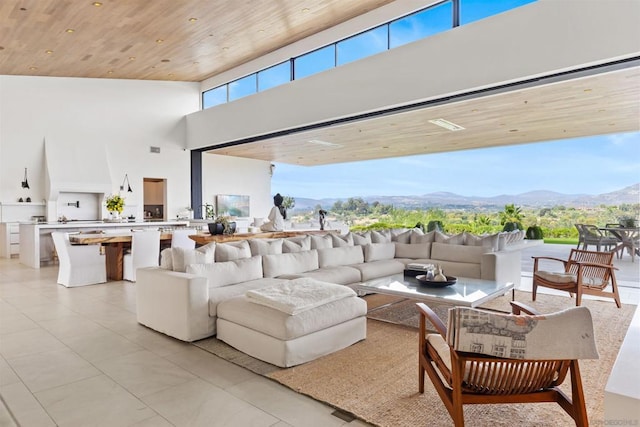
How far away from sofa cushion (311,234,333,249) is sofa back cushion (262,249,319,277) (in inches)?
8.6

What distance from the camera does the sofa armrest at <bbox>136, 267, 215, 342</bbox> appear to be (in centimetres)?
358

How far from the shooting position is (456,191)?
15086 millimetres

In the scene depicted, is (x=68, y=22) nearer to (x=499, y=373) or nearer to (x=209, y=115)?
(x=209, y=115)

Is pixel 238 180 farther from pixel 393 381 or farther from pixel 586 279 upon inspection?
pixel 393 381

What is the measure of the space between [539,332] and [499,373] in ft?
0.98

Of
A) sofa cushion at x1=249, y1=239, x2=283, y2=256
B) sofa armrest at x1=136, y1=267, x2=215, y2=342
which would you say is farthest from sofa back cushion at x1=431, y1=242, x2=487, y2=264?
sofa armrest at x1=136, y1=267, x2=215, y2=342

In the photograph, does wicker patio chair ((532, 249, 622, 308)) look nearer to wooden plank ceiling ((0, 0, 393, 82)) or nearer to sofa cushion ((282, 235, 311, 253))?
sofa cushion ((282, 235, 311, 253))

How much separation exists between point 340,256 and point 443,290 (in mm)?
1762

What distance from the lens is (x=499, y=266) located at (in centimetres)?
535

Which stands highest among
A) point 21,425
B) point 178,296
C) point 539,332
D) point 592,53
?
point 592,53

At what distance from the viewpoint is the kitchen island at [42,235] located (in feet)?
26.7

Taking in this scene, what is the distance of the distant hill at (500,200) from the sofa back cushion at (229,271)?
974 centimetres

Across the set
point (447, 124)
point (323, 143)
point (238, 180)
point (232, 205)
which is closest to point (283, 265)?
point (447, 124)

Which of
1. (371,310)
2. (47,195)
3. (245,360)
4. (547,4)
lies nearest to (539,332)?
(245,360)
